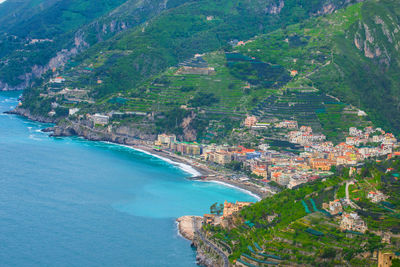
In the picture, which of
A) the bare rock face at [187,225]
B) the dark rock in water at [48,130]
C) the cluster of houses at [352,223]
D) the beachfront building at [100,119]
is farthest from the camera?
the dark rock in water at [48,130]

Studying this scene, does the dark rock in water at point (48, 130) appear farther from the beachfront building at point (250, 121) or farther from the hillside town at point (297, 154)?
the beachfront building at point (250, 121)

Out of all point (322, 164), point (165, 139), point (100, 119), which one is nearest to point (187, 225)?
point (322, 164)

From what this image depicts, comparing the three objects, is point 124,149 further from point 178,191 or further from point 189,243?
point 189,243

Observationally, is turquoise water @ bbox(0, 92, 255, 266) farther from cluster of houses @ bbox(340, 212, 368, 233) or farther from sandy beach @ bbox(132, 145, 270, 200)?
cluster of houses @ bbox(340, 212, 368, 233)

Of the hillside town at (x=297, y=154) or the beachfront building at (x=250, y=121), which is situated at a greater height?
the beachfront building at (x=250, y=121)

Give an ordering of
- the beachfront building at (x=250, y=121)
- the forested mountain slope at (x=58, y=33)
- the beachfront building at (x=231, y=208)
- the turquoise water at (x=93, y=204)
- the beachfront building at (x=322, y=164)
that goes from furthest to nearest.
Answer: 1. the forested mountain slope at (x=58, y=33)
2. the beachfront building at (x=250, y=121)
3. the beachfront building at (x=322, y=164)
4. the beachfront building at (x=231, y=208)
5. the turquoise water at (x=93, y=204)

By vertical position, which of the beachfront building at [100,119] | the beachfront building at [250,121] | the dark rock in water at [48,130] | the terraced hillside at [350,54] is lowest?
the dark rock in water at [48,130]

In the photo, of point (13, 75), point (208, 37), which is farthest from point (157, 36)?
point (13, 75)

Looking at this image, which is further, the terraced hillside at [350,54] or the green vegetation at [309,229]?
the terraced hillside at [350,54]

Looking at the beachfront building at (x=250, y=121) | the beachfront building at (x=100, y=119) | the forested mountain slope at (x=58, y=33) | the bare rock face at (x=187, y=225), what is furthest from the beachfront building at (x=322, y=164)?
the forested mountain slope at (x=58, y=33)
